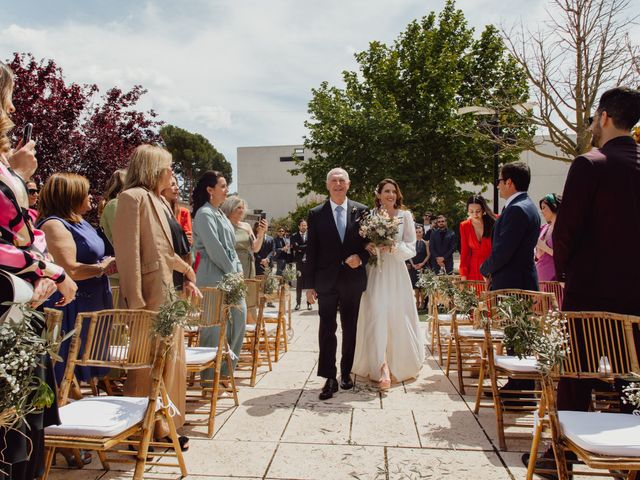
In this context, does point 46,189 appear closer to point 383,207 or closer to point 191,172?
point 383,207

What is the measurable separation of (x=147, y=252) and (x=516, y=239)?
3164mm

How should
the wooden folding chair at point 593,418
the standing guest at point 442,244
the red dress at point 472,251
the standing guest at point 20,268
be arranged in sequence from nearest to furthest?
the standing guest at point 20,268
the wooden folding chair at point 593,418
the red dress at point 472,251
the standing guest at point 442,244

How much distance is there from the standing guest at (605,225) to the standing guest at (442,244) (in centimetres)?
795

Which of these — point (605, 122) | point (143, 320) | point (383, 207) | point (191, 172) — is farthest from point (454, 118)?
point (191, 172)

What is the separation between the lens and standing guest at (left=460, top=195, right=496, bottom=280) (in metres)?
6.15

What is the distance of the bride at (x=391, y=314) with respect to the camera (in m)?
5.55

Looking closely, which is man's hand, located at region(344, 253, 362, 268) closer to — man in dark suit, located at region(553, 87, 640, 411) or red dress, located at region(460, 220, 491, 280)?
red dress, located at region(460, 220, 491, 280)

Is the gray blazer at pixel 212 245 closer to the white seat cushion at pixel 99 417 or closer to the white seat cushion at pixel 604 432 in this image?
the white seat cushion at pixel 99 417

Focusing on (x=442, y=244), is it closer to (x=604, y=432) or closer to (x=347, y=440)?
(x=347, y=440)

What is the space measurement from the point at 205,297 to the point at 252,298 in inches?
61.1

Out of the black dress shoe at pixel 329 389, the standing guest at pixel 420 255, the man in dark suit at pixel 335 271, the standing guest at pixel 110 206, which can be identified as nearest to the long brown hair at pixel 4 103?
the standing guest at pixel 110 206

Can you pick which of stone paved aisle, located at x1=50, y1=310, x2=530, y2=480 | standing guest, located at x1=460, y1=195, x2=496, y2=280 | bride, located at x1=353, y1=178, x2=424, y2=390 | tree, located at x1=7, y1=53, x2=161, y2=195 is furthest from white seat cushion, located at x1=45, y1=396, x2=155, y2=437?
tree, located at x1=7, y1=53, x2=161, y2=195

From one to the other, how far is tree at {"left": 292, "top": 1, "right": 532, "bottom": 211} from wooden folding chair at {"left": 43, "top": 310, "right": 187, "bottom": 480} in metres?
18.1

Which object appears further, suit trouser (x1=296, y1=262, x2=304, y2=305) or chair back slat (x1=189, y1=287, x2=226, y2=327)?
suit trouser (x1=296, y1=262, x2=304, y2=305)
